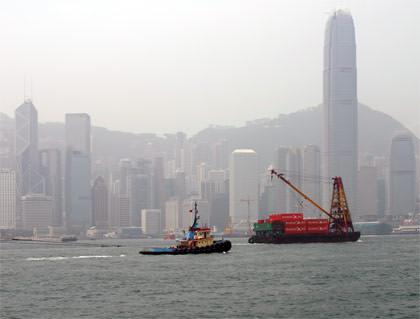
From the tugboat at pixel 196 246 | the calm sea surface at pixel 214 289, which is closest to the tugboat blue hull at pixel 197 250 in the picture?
the tugboat at pixel 196 246

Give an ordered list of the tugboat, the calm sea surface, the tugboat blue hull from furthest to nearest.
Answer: the tugboat < the tugboat blue hull < the calm sea surface

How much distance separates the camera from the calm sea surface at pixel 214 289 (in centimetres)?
7519

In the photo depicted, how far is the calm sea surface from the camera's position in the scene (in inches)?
2960

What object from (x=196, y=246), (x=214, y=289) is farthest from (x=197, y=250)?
(x=214, y=289)

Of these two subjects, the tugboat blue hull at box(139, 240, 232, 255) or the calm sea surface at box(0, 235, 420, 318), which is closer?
the calm sea surface at box(0, 235, 420, 318)

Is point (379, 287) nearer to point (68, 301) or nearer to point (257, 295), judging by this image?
point (257, 295)

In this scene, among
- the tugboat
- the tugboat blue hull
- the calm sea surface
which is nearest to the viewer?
the calm sea surface

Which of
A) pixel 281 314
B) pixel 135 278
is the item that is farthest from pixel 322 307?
pixel 135 278

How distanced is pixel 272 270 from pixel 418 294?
35.1 metres

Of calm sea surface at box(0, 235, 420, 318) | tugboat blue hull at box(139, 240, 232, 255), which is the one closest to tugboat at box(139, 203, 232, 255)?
tugboat blue hull at box(139, 240, 232, 255)

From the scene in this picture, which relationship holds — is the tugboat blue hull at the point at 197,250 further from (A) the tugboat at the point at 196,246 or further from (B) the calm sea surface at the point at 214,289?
(B) the calm sea surface at the point at 214,289

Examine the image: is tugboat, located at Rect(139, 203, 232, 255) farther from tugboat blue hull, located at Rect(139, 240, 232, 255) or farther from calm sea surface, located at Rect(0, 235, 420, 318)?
calm sea surface, located at Rect(0, 235, 420, 318)

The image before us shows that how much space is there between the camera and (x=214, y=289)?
92312 mm

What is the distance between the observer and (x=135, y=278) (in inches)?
4210
